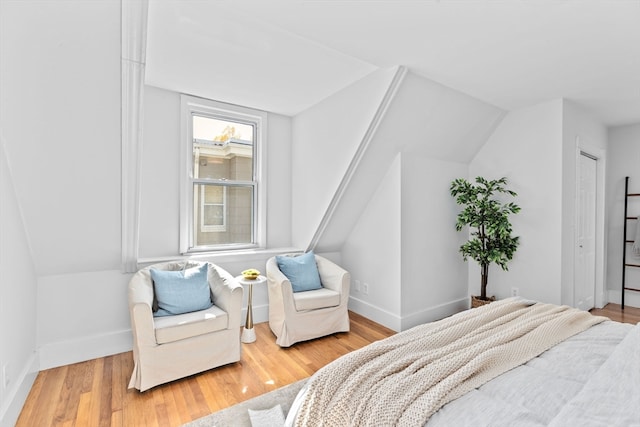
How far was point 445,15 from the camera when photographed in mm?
1809

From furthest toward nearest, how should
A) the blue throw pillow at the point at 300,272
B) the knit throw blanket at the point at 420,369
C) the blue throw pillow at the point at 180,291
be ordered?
the blue throw pillow at the point at 300,272, the blue throw pillow at the point at 180,291, the knit throw blanket at the point at 420,369

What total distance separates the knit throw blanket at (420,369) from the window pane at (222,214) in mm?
2552

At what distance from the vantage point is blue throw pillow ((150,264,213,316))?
96.4 inches

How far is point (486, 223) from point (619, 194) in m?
2.27

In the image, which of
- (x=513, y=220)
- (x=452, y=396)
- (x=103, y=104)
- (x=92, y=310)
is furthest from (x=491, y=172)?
(x=92, y=310)

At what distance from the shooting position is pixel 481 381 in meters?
1.22

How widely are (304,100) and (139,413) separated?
2938mm

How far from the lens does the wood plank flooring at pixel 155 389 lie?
1908 millimetres

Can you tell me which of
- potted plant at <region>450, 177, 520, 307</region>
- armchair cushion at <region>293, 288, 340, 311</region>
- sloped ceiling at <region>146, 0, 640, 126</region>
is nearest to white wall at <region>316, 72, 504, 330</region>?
potted plant at <region>450, 177, 520, 307</region>

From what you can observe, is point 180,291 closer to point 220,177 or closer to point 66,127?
point 66,127

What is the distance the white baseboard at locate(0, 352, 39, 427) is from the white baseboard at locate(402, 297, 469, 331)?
3.02m

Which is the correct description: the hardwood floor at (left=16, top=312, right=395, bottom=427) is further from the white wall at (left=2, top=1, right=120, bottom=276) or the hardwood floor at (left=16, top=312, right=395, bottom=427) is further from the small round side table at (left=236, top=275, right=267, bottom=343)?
the white wall at (left=2, top=1, right=120, bottom=276)

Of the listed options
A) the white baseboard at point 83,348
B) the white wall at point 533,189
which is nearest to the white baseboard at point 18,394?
the white baseboard at point 83,348

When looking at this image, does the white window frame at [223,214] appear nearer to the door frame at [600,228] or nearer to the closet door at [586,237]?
the closet door at [586,237]
